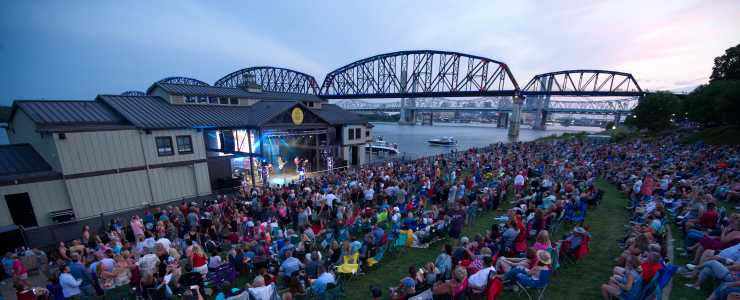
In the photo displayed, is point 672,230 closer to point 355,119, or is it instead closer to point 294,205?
point 294,205

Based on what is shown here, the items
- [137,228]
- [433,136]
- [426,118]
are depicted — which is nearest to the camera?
[137,228]

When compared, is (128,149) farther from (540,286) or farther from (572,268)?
(572,268)

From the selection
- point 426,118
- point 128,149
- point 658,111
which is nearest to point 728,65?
point 658,111

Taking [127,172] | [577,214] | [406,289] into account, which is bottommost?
[577,214]

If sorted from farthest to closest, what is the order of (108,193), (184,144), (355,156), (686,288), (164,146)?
(355,156), (184,144), (164,146), (108,193), (686,288)

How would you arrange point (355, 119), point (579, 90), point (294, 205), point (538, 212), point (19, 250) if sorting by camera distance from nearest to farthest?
point (538, 212) < point (19, 250) < point (294, 205) < point (355, 119) < point (579, 90)

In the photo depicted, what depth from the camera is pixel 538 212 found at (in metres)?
8.13

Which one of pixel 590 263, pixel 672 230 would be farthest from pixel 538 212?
pixel 672 230

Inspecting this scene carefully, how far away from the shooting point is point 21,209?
35.9 feet

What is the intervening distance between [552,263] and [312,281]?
5.15 m

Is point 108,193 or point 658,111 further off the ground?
point 658,111

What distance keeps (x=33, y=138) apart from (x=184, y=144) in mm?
5609

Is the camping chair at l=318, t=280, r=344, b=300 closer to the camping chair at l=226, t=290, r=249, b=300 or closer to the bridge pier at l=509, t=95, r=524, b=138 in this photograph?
the camping chair at l=226, t=290, r=249, b=300

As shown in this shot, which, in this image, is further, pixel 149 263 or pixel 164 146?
pixel 164 146
